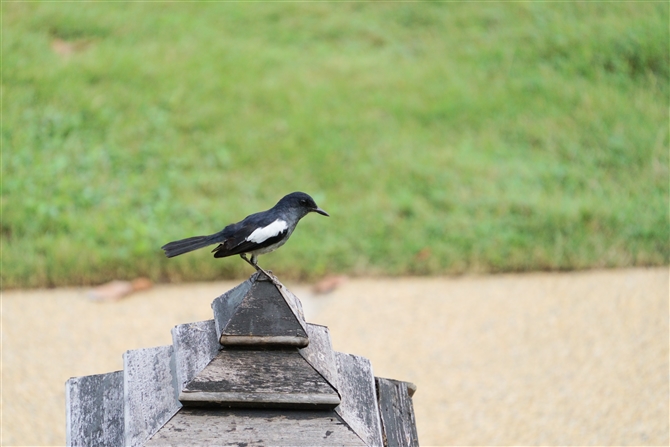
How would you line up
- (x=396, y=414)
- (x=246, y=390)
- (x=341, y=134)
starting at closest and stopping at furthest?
(x=246, y=390) < (x=396, y=414) < (x=341, y=134)

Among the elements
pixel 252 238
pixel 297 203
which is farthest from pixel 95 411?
pixel 297 203

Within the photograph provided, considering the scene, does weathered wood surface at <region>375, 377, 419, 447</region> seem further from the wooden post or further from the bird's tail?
the bird's tail

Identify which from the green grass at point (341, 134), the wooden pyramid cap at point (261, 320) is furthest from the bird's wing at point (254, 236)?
the green grass at point (341, 134)

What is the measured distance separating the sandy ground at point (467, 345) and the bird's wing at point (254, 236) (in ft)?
6.90

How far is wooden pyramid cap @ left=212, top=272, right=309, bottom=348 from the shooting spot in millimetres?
1341

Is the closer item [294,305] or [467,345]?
[294,305]

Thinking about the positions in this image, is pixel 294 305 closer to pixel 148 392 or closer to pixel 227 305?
pixel 227 305

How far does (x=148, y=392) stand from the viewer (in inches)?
56.0

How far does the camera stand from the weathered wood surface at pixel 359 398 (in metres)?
1.39

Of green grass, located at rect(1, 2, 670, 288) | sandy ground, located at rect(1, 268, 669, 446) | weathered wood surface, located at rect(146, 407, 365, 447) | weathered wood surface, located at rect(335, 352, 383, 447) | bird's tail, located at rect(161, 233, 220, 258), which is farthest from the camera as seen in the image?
green grass, located at rect(1, 2, 670, 288)

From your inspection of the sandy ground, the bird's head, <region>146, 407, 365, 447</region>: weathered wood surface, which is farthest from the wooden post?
the sandy ground

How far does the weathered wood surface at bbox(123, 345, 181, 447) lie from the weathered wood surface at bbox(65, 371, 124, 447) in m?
0.07

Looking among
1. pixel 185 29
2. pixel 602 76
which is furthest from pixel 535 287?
pixel 185 29

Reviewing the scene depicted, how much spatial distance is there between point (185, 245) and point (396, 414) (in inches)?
30.1
